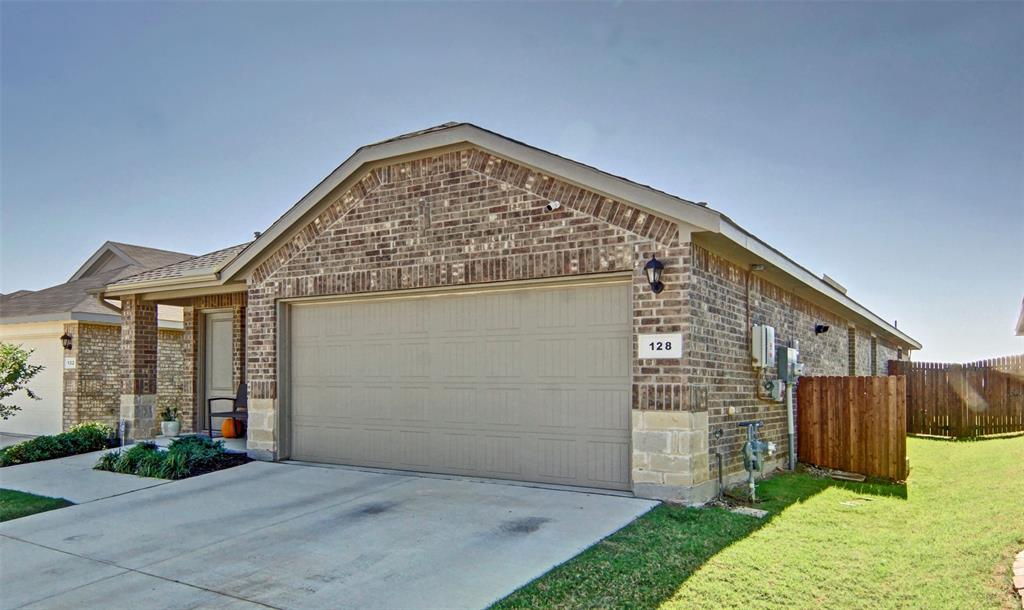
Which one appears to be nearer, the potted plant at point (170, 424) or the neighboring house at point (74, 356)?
the potted plant at point (170, 424)

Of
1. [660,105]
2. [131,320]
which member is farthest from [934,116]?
[131,320]

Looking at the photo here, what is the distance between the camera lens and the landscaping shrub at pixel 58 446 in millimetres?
11875

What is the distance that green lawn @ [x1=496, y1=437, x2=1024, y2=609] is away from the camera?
502 cm

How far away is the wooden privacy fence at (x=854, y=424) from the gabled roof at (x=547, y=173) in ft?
5.49

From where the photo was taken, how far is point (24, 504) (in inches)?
342

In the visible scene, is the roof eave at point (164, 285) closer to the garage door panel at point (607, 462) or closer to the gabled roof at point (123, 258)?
the garage door panel at point (607, 462)

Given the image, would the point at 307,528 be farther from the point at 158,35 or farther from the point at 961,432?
the point at 961,432

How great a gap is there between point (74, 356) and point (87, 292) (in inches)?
110

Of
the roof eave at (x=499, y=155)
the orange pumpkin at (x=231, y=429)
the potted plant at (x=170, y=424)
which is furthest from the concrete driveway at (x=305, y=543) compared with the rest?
the potted plant at (x=170, y=424)

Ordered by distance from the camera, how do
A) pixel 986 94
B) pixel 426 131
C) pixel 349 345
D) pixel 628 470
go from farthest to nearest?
pixel 986 94, pixel 349 345, pixel 426 131, pixel 628 470

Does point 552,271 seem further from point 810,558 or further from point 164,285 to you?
point 164,285

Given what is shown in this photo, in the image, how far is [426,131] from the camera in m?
9.41

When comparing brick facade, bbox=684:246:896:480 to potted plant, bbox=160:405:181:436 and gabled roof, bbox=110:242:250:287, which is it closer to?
gabled roof, bbox=110:242:250:287

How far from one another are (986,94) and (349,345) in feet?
36.8
